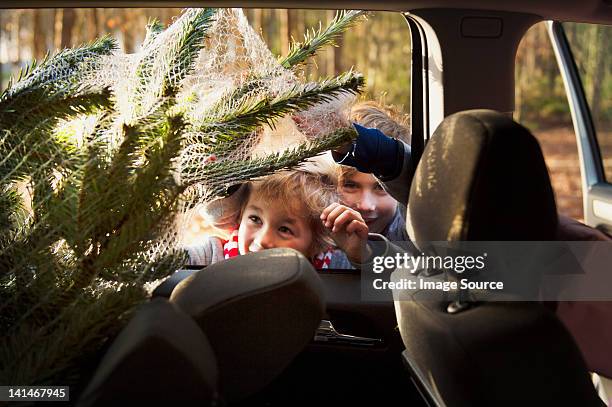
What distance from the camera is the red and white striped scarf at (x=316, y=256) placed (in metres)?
2.40

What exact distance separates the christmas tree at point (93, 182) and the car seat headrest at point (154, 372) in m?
0.20

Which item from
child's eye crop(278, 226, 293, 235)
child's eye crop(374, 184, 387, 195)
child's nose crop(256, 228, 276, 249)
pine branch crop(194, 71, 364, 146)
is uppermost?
pine branch crop(194, 71, 364, 146)

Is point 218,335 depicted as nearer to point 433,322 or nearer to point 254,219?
point 433,322

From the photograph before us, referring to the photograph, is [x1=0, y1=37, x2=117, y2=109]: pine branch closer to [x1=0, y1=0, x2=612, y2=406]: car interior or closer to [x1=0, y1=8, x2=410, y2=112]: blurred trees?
[x1=0, y1=8, x2=410, y2=112]: blurred trees

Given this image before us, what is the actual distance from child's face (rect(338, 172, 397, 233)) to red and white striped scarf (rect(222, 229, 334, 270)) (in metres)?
0.14

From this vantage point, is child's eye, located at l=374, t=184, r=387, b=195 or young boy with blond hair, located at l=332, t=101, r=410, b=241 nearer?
young boy with blond hair, located at l=332, t=101, r=410, b=241

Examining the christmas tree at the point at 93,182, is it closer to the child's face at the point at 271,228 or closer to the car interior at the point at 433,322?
the car interior at the point at 433,322

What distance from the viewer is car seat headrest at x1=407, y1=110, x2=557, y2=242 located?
4.63 feet

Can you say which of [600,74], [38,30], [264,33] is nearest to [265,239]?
[264,33]

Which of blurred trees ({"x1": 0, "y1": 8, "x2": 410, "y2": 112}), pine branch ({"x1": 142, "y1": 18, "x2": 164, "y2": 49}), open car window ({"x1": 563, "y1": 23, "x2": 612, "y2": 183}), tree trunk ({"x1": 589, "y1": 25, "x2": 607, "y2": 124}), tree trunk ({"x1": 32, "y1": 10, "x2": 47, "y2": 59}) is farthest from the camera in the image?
tree trunk ({"x1": 589, "y1": 25, "x2": 607, "y2": 124})

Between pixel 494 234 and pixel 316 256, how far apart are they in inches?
40.4

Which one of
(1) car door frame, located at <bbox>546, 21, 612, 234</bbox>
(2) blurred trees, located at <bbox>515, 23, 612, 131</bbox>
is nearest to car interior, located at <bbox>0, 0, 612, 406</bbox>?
(1) car door frame, located at <bbox>546, 21, 612, 234</bbox>

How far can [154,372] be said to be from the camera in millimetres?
1204

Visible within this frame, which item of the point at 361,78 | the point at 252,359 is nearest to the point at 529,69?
the point at 361,78
